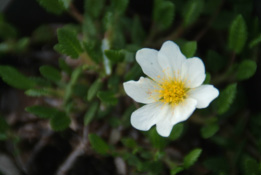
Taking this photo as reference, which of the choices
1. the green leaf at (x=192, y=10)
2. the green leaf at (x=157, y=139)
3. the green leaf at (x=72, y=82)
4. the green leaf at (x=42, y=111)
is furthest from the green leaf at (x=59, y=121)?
the green leaf at (x=192, y=10)

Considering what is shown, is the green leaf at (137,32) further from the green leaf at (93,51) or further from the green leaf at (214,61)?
the green leaf at (214,61)

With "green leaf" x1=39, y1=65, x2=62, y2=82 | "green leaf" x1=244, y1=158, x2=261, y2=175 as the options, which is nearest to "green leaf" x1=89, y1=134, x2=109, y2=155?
"green leaf" x1=39, y1=65, x2=62, y2=82

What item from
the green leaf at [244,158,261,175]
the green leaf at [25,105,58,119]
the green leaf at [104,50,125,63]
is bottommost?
the green leaf at [244,158,261,175]

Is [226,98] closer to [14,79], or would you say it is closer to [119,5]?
[119,5]

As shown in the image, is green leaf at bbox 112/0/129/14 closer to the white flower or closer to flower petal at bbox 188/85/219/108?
the white flower

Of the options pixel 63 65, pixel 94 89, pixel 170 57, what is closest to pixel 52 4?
pixel 63 65

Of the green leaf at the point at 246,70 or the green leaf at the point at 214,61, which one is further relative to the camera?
the green leaf at the point at 214,61

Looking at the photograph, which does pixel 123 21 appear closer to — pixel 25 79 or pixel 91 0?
pixel 91 0
